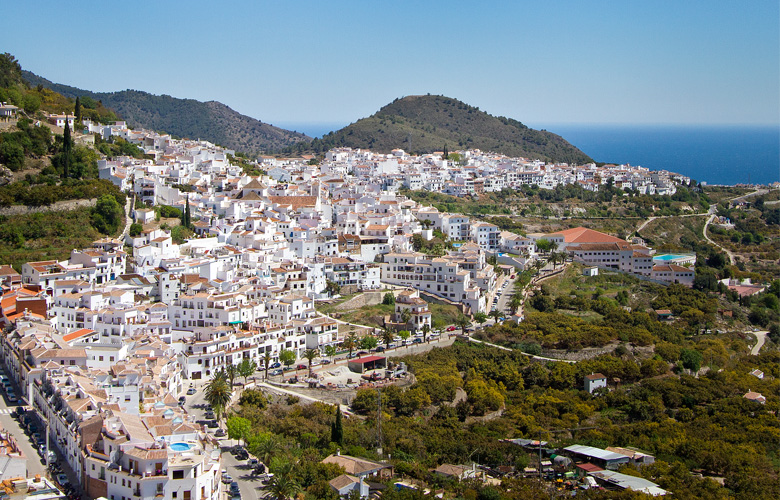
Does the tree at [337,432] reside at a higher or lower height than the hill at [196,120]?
lower

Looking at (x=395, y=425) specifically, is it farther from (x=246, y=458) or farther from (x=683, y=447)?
(x=683, y=447)

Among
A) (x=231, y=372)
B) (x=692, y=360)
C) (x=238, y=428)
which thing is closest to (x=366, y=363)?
(x=231, y=372)

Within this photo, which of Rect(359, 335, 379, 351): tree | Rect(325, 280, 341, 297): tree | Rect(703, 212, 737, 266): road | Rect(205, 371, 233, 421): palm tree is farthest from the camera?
Rect(703, 212, 737, 266): road

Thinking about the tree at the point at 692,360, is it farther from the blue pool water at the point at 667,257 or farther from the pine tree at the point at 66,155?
the pine tree at the point at 66,155

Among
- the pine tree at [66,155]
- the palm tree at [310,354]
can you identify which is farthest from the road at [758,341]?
the pine tree at [66,155]

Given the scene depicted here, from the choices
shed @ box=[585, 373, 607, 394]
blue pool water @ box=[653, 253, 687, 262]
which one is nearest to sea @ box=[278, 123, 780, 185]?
blue pool water @ box=[653, 253, 687, 262]

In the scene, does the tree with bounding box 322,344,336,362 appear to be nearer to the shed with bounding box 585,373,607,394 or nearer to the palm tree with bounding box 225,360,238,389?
the palm tree with bounding box 225,360,238,389
